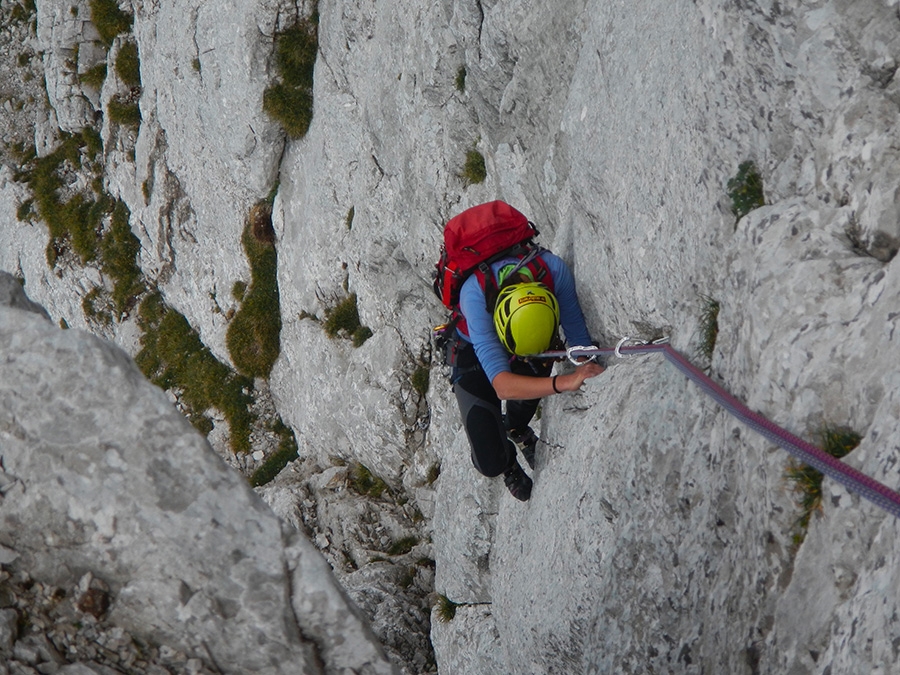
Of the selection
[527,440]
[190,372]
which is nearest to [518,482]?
[527,440]

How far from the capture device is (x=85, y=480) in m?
4.49

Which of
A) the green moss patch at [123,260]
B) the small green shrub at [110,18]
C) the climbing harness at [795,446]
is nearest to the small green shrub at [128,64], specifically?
the small green shrub at [110,18]

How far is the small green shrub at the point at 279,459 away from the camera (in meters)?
22.6

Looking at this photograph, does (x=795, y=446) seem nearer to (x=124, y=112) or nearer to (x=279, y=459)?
(x=279, y=459)

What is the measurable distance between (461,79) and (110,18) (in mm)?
19801

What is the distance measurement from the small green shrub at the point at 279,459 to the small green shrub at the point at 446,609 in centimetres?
1005

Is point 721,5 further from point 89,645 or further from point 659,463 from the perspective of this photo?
point 89,645

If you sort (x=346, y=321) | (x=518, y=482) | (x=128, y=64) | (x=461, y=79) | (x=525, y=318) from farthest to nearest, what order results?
1. (x=128, y=64)
2. (x=346, y=321)
3. (x=461, y=79)
4. (x=518, y=482)
5. (x=525, y=318)

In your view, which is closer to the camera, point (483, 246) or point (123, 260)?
point (483, 246)

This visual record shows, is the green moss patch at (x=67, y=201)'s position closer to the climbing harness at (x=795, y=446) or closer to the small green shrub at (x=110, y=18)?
the small green shrub at (x=110, y=18)

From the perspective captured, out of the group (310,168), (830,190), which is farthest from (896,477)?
(310,168)

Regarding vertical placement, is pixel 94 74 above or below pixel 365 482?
above

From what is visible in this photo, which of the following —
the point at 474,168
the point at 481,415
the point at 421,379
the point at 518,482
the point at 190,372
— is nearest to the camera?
the point at 481,415

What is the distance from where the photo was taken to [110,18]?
27047 millimetres
